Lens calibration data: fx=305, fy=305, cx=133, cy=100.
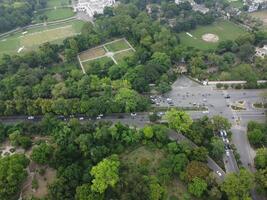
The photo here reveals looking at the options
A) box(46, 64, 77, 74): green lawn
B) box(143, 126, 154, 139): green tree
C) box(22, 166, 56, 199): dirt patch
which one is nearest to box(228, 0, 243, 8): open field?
box(46, 64, 77, 74): green lawn

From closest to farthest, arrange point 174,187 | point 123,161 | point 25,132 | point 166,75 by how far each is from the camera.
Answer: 1. point 174,187
2. point 123,161
3. point 25,132
4. point 166,75

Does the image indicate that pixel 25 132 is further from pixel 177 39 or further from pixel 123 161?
pixel 177 39

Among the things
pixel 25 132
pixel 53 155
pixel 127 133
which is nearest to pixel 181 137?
pixel 127 133

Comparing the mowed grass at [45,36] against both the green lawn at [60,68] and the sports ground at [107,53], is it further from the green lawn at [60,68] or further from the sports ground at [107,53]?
the green lawn at [60,68]

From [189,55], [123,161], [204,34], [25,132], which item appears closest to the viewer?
[123,161]

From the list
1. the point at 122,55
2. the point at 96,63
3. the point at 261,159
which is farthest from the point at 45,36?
the point at 261,159

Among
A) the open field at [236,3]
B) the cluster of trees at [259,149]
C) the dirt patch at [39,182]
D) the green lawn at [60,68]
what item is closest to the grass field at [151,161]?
the cluster of trees at [259,149]

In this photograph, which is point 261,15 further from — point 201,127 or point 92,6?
point 201,127
